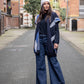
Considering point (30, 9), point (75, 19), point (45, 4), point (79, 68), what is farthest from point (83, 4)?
point (45, 4)

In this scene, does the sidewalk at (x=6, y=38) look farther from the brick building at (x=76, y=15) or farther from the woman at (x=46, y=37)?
Answer: the brick building at (x=76, y=15)

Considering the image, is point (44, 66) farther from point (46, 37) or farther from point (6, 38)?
point (6, 38)

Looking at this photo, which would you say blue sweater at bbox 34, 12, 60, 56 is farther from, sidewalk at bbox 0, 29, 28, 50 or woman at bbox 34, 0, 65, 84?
sidewalk at bbox 0, 29, 28, 50

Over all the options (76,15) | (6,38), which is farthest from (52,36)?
(76,15)

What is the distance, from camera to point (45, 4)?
4.34 m

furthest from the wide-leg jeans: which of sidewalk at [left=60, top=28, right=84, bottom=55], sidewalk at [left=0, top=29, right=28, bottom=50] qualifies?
sidewalk at [left=0, top=29, right=28, bottom=50]

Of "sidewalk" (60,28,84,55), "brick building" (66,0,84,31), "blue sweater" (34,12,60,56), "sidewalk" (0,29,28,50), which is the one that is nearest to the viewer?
"blue sweater" (34,12,60,56)

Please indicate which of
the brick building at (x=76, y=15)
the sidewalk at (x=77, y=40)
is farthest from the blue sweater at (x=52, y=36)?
the brick building at (x=76, y=15)

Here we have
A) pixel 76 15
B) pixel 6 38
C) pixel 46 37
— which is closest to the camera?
pixel 46 37

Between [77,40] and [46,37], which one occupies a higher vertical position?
[46,37]

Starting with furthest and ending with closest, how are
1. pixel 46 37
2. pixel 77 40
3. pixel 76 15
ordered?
pixel 76 15 < pixel 77 40 < pixel 46 37

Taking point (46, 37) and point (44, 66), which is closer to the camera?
point (46, 37)

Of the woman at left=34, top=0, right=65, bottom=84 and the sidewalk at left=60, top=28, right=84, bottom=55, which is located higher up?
the woman at left=34, top=0, right=65, bottom=84

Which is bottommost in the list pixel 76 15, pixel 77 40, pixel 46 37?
pixel 77 40
